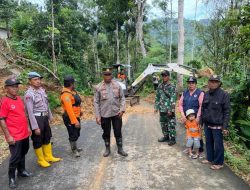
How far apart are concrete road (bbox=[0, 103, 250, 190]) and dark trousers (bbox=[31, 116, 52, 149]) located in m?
0.52

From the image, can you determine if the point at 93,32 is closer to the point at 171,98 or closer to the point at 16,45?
the point at 16,45

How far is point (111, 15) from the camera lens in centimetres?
3347

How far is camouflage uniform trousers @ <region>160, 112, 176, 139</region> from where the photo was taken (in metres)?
7.89

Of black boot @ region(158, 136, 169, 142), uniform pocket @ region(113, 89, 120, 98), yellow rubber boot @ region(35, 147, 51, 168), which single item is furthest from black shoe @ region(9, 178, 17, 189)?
black boot @ region(158, 136, 169, 142)

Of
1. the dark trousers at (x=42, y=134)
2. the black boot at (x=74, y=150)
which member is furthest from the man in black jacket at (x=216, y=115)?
the dark trousers at (x=42, y=134)

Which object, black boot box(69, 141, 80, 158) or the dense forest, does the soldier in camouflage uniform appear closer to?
the dense forest

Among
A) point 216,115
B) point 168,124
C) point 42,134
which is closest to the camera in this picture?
point 216,115

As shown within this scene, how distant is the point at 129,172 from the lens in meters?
5.98

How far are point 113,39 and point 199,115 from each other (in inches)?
1390

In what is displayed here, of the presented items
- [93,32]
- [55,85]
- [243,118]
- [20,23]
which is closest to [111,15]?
[93,32]

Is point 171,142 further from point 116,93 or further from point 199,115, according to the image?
point 116,93

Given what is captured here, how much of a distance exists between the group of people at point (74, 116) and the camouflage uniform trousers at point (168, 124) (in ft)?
1.34

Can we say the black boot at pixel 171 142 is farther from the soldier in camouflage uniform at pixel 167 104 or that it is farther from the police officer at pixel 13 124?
the police officer at pixel 13 124

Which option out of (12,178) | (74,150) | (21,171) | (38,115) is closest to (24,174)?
(21,171)
